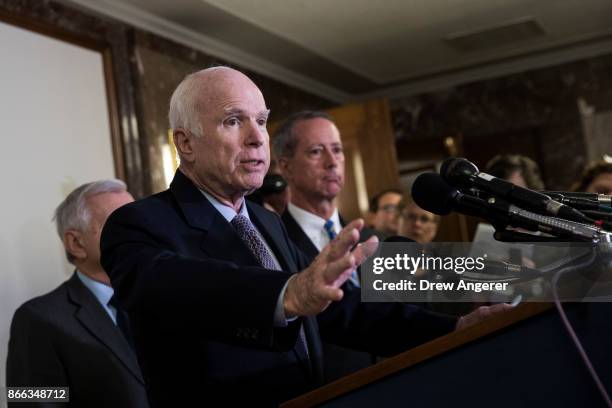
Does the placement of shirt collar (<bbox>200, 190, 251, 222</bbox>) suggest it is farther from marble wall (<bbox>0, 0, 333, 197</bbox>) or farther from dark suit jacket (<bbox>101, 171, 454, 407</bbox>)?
marble wall (<bbox>0, 0, 333, 197</bbox>)

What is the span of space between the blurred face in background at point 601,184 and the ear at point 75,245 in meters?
2.39

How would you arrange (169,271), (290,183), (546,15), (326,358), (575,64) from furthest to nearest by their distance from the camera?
1. (575,64)
2. (546,15)
3. (290,183)
4. (326,358)
5. (169,271)

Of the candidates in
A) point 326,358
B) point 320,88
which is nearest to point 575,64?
point 320,88

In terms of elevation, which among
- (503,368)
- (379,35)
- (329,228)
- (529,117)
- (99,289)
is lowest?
(503,368)

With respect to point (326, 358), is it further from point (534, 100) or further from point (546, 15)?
point (534, 100)

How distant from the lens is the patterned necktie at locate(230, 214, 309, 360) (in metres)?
1.43

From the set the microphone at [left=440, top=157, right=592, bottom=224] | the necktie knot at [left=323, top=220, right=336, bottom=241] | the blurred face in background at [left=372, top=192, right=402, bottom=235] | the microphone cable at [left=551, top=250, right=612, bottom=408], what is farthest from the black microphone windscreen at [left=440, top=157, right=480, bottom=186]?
the blurred face in background at [left=372, top=192, right=402, bottom=235]

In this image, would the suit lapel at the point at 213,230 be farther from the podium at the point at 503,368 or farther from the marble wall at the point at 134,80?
the marble wall at the point at 134,80

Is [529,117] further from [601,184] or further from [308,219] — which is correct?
[308,219]

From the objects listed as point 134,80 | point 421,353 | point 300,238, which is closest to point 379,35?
point 134,80

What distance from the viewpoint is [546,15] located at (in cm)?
536

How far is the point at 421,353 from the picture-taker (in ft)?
3.23

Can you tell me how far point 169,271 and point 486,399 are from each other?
0.50 m

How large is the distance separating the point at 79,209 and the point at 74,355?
1.88 feet
